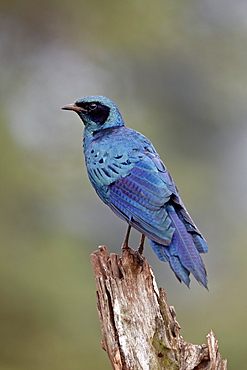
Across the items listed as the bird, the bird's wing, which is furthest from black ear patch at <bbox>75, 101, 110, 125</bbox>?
the bird's wing

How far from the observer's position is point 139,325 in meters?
3.04

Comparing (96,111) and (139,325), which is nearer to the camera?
Answer: (139,325)

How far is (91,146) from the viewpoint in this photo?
385cm

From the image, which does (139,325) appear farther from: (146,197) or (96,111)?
(96,111)

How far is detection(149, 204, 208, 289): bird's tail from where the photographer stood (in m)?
2.88

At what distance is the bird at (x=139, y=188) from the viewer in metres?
2.99

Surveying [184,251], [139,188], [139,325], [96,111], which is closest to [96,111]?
[96,111]

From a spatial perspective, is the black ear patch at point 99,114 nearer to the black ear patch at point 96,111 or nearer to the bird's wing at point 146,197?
the black ear patch at point 96,111

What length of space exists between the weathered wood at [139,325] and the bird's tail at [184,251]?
0.27 m

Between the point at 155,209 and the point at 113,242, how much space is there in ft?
9.73

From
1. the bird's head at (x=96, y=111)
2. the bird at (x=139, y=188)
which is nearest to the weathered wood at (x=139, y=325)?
the bird at (x=139, y=188)

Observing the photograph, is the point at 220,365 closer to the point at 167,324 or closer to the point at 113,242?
the point at 167,324

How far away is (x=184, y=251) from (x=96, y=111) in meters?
1.41

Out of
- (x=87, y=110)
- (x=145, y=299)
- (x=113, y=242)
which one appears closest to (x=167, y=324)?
(x=145, y=299)
